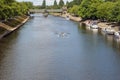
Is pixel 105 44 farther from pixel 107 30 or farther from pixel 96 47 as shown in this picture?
pixel 107 30

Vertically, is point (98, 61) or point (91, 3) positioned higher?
point (91, 3)

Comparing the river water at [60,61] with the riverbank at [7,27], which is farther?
the riverbank at [7,27]

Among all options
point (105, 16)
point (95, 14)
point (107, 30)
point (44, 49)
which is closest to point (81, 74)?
point (44, 49)

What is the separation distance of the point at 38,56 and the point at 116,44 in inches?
616

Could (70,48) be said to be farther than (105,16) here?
No

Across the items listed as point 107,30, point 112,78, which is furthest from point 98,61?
point 107,30

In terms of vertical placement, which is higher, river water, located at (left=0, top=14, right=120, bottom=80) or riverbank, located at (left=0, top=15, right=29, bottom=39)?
riverbank, located at (left=0, top=15, right=29, bottom=39)

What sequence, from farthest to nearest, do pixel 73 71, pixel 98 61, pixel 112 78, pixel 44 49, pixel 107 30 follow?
pixel 107 30
pixel 44 49
pixel 98 61
pixel 73 71
pixel 112 78

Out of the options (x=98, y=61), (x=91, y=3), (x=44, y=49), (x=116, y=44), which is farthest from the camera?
(x=91, y=3)

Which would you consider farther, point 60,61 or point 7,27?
point 7,27

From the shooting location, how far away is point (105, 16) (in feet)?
328

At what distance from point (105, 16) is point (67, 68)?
63.5 m

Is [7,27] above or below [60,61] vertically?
above

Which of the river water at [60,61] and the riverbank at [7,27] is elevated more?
the riverbank at [7,27]
